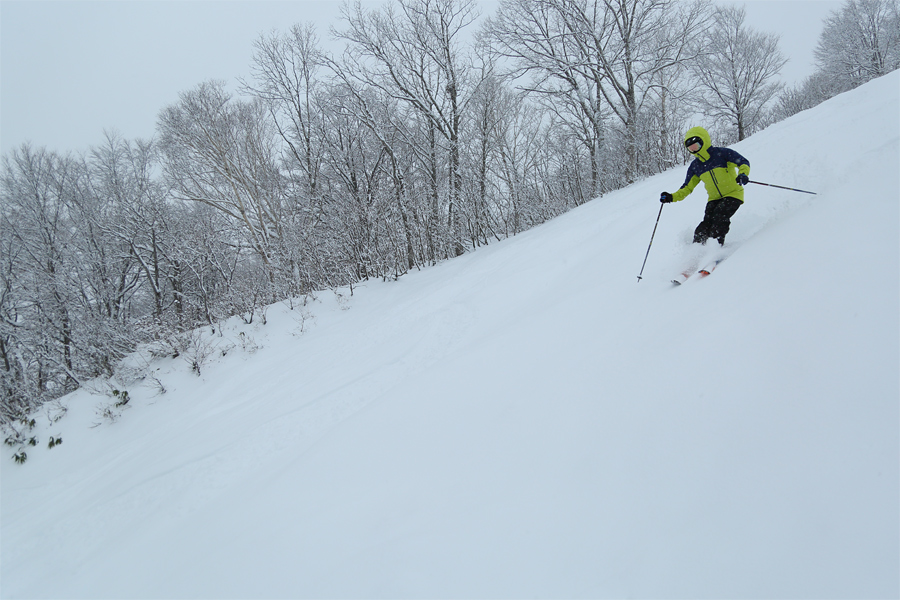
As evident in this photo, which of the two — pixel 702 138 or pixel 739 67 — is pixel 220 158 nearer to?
pixel 702 138

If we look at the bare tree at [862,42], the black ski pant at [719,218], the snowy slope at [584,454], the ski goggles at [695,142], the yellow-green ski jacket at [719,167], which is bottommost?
the snowy slope at [584,454]

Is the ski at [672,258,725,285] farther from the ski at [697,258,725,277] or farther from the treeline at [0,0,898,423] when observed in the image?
the treeline at [0,0,898,423]

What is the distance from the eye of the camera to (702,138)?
4578mm

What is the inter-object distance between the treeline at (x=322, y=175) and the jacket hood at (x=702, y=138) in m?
8.74

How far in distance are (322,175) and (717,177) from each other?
52.9 ft

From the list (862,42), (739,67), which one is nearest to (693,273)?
(739,67)

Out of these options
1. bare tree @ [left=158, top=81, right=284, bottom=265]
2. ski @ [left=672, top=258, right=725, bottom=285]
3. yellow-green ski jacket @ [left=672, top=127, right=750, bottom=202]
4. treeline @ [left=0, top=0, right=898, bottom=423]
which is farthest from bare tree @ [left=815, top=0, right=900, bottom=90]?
bare tree @ [left=158, top=81, right=284, bottom=265]

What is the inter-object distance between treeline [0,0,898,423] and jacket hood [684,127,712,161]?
344 inches

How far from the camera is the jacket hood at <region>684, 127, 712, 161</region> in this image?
4551mm

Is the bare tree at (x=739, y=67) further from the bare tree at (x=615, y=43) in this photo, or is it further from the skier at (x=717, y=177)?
the skier at (x=717, y=177)

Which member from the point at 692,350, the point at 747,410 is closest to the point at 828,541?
the point at 747,410

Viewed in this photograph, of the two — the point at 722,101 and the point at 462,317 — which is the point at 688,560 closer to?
the point at 462,317

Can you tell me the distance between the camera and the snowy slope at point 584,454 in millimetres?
1807

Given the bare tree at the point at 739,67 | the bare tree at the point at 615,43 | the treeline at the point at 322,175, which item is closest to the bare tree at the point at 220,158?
the treeline at the point at 322,175
